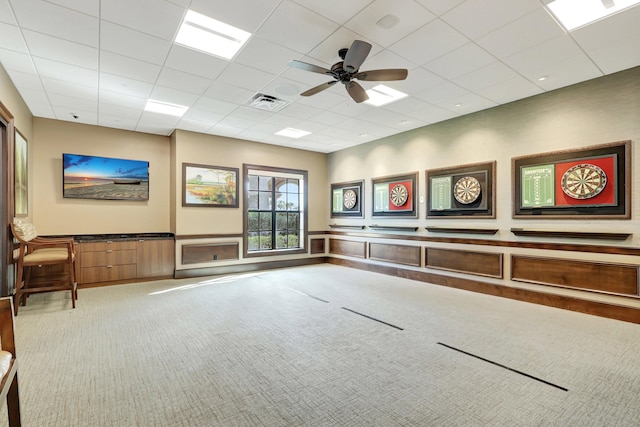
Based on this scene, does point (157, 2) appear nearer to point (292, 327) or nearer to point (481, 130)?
point (292, 327)

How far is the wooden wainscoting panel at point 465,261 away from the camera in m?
5.14

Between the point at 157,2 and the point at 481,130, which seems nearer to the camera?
the point at 157,2

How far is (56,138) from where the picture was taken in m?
5.84

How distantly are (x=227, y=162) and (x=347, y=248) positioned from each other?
3786mm

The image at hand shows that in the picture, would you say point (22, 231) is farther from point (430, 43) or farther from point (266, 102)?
point (430, 43)

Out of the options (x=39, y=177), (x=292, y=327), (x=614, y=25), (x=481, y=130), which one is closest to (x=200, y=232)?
(x=39, y=177)

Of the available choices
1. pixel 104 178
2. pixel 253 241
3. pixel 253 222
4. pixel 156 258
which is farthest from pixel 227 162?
pixel 156 258

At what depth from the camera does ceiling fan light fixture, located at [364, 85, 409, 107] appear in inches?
179

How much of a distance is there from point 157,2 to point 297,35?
4.34 feet

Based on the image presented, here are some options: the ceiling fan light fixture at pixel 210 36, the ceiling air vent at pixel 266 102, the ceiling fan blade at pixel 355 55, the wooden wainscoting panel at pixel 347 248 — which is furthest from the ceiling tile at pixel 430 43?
the wooden wainscoting panel at pixel 347 248

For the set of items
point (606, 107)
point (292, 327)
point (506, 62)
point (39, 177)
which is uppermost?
point (506, 62)

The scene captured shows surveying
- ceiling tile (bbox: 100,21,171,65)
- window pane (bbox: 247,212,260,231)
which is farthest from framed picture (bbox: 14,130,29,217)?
window pane (bbox: 247,212,260,231)

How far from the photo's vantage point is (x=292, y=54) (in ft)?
11.7

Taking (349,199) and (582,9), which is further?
(349,199)
